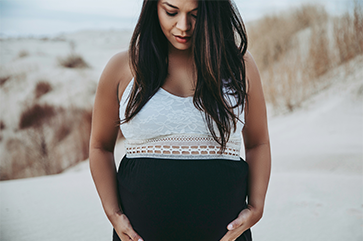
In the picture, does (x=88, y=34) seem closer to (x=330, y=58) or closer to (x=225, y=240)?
(x=330, y=58)

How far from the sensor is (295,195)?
2.93 meters

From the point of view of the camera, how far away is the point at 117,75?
128 cm

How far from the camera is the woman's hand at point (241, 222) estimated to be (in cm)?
118

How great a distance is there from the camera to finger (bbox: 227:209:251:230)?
1.17m

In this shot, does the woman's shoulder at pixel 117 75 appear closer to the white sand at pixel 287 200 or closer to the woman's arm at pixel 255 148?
the woman's arm at pixel 255 148

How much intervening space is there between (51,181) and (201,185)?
318cm

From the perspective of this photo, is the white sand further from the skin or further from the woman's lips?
the woman's lips

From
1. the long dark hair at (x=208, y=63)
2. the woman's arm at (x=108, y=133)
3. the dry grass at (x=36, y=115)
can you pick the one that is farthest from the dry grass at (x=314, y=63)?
the woman's arm at (x=108, y=133)

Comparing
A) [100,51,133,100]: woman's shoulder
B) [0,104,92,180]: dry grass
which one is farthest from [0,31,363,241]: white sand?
[0,104,92,180]: dry grass

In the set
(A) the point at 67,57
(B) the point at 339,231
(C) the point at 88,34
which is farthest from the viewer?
(C) the point at 88,34

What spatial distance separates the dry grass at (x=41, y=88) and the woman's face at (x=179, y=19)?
28.3 feet

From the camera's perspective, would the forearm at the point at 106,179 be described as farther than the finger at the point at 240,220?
Yes

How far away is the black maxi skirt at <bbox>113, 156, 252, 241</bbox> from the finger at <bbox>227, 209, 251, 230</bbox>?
1.3 inches

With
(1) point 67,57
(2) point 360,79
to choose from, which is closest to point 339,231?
(2) point 360,79
